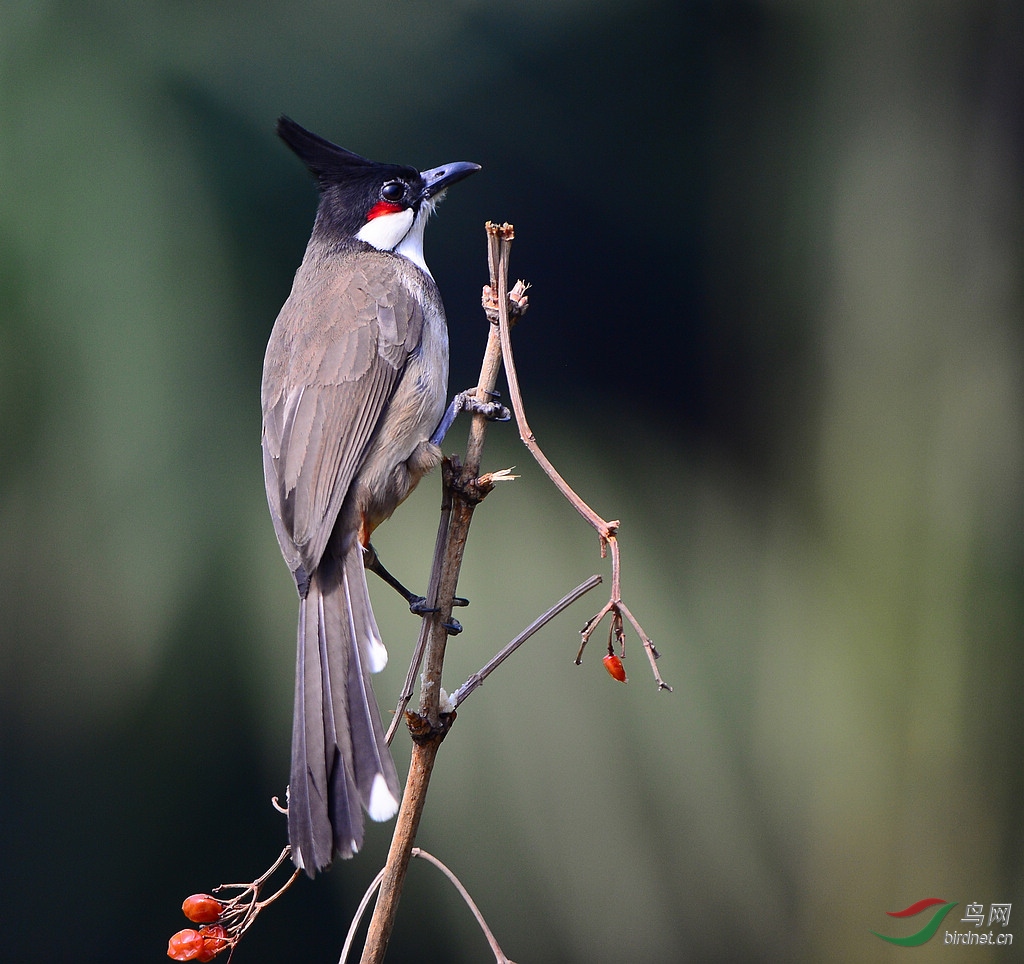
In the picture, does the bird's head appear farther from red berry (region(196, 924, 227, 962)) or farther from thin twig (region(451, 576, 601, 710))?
red berry (region(196, 924, 227, 962))

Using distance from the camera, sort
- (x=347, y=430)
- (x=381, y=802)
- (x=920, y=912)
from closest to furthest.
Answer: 1. (x=381, y=802)
2. (x=347, y=430)
3. (x=920, y=912)

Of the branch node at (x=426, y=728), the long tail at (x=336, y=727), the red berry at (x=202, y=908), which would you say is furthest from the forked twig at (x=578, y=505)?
the red berry at (x=202, y=908)

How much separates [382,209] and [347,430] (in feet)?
1.49

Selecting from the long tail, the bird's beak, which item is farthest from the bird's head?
the long tail

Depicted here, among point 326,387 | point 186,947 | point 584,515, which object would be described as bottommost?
point 186,947

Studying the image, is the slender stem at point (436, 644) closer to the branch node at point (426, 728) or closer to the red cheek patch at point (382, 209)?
the branch node at point (426, 728)

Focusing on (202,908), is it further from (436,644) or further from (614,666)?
(614,666)

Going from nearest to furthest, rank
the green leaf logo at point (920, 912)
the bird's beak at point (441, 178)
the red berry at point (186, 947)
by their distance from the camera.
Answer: the red berry at point (186, 947) < the bird's beak at point (441, 178) < the green leaf logo at point (920, 912)

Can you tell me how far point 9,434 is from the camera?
1.95 meters

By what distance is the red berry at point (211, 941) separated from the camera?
828mm

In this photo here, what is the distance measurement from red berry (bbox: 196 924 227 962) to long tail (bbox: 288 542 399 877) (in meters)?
0.12

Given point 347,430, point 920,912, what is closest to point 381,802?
point 347,430

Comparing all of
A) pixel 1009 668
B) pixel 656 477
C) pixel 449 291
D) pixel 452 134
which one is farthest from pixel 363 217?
pixel 1009 668

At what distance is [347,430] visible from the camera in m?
1.24
